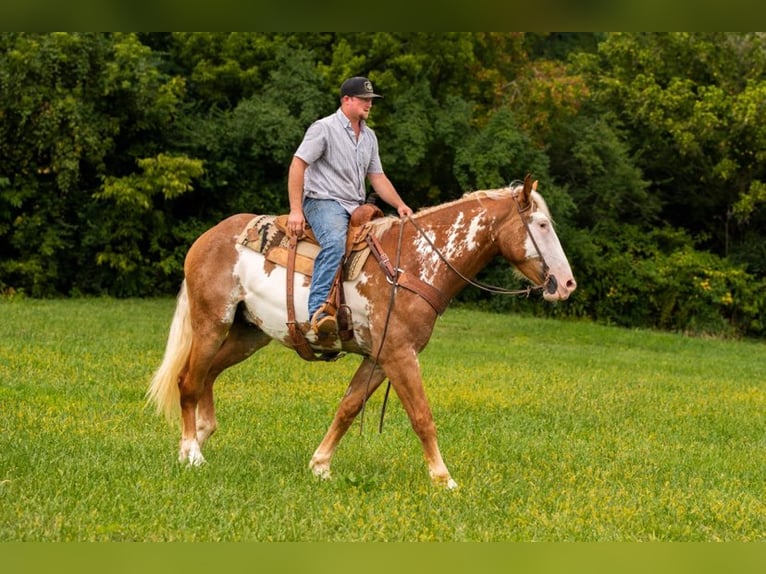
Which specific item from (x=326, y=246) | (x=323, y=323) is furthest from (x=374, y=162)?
(x=323, y=323)

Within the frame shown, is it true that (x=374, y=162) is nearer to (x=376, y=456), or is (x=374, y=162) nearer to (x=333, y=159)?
(x=333, y=159)

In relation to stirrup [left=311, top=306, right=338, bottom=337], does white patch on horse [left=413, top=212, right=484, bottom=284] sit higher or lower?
higher

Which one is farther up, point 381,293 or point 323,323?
point 381,293

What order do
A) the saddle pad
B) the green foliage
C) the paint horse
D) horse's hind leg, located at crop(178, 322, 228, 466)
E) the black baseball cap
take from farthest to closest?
the green foliage
horse's hind leg, located at crop(178, 322, 228, 466)
the saddle pad
the black baseball cap
the paint horse

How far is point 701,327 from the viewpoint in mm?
28844

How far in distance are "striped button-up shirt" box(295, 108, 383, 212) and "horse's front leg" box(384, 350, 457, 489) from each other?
4.08 feet

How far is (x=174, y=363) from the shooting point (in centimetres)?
820

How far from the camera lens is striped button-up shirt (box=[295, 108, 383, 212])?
293 inches

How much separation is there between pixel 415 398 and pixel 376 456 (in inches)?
65.1

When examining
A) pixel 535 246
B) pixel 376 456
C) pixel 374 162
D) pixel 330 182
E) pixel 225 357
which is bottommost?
pixel 376 456

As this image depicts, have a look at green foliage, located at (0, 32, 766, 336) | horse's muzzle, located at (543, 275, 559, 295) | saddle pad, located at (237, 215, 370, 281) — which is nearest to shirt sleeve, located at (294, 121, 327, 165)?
saddle pad, located at (237, 215, 370, 281)

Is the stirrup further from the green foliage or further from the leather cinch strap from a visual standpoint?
Result: the green foliage

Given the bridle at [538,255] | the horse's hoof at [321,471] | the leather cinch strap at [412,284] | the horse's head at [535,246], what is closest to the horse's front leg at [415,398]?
the leather cinch strap at [412,284]

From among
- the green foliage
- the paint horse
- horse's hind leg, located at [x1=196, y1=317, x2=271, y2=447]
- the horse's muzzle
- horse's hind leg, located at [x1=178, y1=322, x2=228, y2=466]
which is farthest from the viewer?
the green foliage
